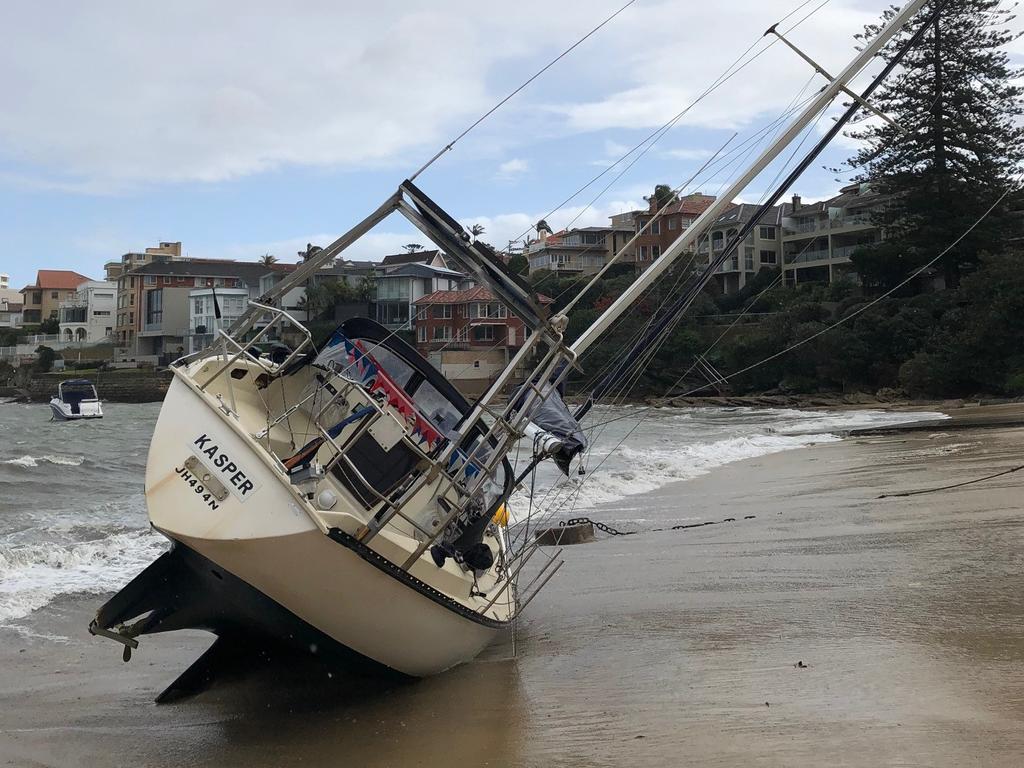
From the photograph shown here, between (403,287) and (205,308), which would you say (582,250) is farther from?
(205,308)

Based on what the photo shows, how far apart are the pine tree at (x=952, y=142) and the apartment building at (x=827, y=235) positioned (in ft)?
31.0

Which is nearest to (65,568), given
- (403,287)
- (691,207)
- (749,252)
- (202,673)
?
(202,673)

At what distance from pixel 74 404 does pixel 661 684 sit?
158ft

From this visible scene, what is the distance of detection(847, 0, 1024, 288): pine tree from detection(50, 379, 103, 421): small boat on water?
131 ft

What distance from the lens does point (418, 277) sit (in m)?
65.6

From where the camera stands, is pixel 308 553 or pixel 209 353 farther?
pixel 209 353

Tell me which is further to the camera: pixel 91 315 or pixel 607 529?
pixel 91 315

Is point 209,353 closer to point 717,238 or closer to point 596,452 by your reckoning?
point 596,452

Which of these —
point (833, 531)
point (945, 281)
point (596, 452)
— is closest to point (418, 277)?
point (945, 281)

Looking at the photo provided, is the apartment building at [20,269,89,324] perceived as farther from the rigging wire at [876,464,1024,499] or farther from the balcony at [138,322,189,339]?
the rigging wire at [876,464,1024,499]

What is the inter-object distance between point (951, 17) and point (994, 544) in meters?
43.6

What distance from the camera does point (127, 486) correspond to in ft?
60.6

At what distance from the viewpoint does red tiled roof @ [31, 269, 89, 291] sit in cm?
10700

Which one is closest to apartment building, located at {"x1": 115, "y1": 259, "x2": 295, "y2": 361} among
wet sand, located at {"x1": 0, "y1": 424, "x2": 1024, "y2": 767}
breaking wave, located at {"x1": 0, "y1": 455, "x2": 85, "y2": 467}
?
breaking wave, located at {"x1": 0, "y1": 455, "x2": 85, "y2": 467}
